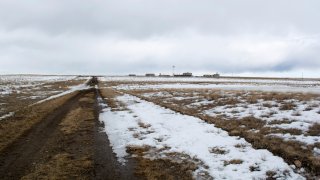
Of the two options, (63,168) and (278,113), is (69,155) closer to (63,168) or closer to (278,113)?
(63,168)

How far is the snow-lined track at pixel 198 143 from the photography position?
9797mm

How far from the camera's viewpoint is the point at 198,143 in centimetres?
1318

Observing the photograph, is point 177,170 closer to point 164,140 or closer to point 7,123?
point 164,140

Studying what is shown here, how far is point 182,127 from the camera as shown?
16.5m

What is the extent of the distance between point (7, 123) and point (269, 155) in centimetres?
1388

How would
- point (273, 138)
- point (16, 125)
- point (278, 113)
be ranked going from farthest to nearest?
point (278, 113) < point (16, 125) < point (273, 138)

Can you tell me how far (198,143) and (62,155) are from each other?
4803 millimetres

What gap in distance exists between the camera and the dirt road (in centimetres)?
988

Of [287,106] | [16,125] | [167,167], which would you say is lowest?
[16,125]

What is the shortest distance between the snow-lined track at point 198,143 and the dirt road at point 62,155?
27.8 inches

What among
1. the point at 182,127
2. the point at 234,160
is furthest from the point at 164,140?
the point at 234,160

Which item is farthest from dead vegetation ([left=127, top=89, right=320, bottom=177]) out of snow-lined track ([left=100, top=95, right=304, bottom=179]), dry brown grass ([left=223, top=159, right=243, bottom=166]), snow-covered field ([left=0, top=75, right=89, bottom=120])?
snow-covered field ([left=0, top=75, right=89, bottom=120])

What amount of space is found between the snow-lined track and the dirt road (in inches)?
27.8

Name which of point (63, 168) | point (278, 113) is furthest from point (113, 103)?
point (63, 168)
